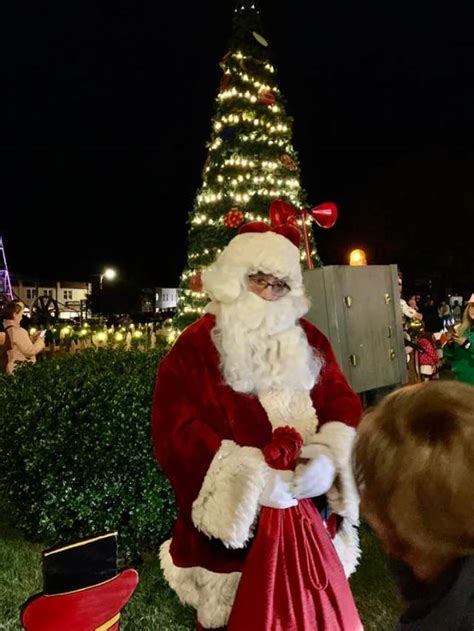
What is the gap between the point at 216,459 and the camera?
2154 millimetres

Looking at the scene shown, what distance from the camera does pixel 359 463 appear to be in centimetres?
106

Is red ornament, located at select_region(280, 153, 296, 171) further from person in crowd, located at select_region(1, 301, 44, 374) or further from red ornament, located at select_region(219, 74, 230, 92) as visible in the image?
person in crowd, located at select_region(1, 301, 44, 374)

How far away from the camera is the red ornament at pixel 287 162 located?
9219 millimetres

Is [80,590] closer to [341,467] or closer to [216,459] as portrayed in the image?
[216,459]

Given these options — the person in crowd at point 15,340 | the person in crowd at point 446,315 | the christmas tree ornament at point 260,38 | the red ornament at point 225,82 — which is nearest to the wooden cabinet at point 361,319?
the person in crowd at point 15,340

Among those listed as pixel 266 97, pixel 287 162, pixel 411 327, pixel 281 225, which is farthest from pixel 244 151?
pixel 281 225

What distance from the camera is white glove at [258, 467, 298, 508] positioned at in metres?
2.07

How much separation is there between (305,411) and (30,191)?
232 feet

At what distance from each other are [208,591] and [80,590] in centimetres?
93

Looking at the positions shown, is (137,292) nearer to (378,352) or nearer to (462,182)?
(462,182)

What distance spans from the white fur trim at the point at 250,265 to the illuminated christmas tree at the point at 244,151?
21.0ft

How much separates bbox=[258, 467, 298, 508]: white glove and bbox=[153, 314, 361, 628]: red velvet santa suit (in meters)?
0.03

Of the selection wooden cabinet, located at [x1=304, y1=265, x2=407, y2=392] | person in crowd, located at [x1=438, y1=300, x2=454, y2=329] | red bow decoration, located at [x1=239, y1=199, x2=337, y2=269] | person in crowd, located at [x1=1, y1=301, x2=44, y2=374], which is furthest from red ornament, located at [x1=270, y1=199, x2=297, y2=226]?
person in crowd, located at [x1=438, y1=300, x2=454, y2=329]

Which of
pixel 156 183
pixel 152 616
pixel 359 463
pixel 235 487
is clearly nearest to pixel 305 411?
pixel 235 487
